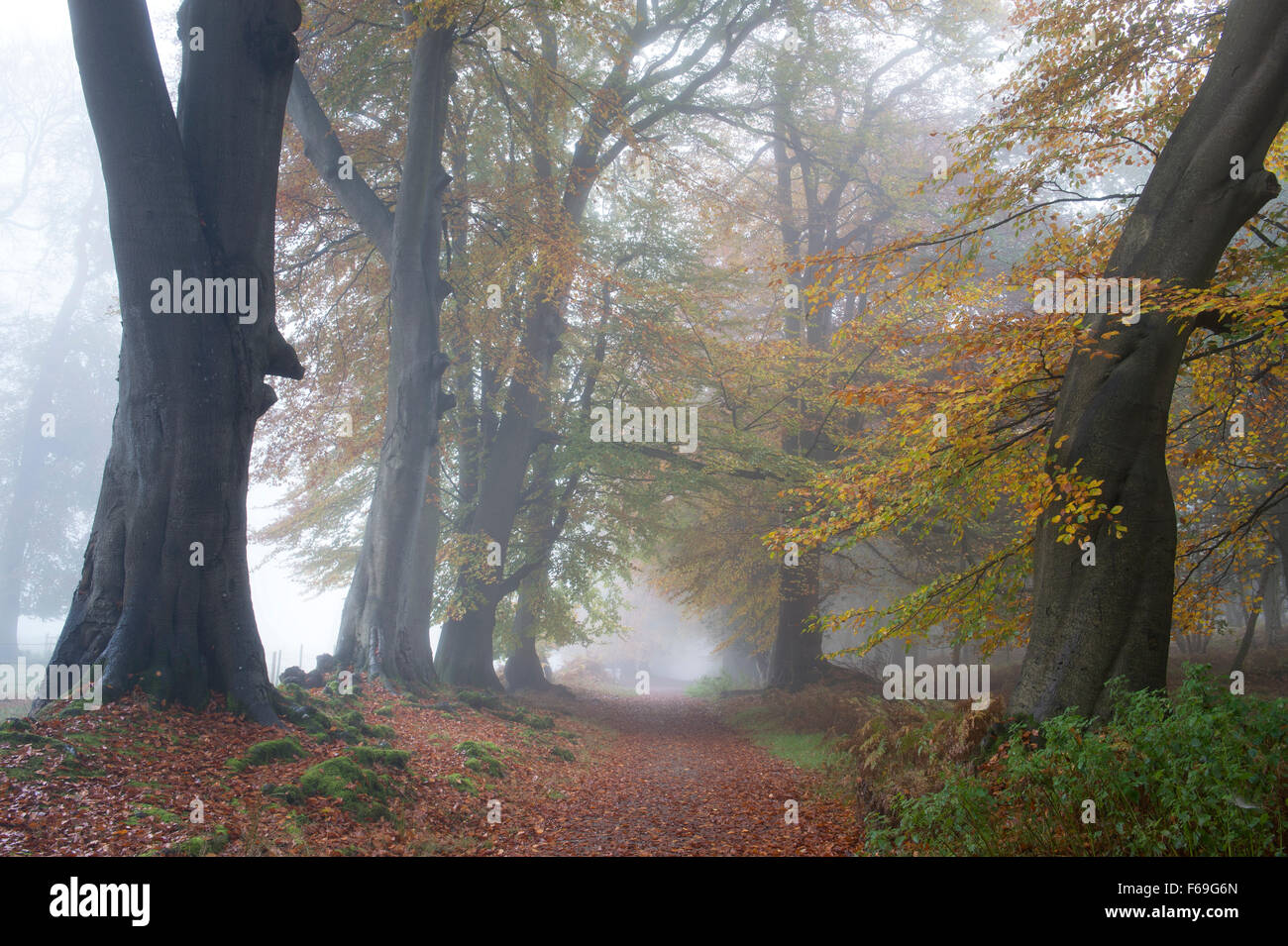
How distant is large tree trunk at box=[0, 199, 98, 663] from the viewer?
27.6m

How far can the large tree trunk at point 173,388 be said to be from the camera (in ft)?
21.1

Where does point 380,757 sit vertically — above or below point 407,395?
below

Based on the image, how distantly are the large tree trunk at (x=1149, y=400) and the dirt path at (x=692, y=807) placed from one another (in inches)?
92.3

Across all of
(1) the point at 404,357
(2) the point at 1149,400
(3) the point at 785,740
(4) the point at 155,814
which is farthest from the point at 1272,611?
(4) the point at 155,814

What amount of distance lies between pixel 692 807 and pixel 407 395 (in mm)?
7356

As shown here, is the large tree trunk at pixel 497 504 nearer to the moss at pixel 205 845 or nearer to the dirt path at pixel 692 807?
the dirt path at pixel 692 807

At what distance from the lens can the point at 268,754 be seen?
6.13 m

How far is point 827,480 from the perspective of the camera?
703 cm

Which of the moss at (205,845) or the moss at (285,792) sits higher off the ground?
the moss at (205,845)

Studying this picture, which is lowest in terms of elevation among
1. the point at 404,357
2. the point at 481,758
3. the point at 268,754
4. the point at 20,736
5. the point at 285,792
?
the point at 481,758

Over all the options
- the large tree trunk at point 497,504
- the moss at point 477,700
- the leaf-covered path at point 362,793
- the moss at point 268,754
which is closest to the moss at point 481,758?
the leaf-covered path at point 362,793

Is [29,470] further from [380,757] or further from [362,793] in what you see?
[362,793]

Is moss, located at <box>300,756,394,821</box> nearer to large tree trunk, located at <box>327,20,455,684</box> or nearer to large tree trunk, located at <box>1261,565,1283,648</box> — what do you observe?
large tree trunk, located at <box>327,20,455,684</box>
